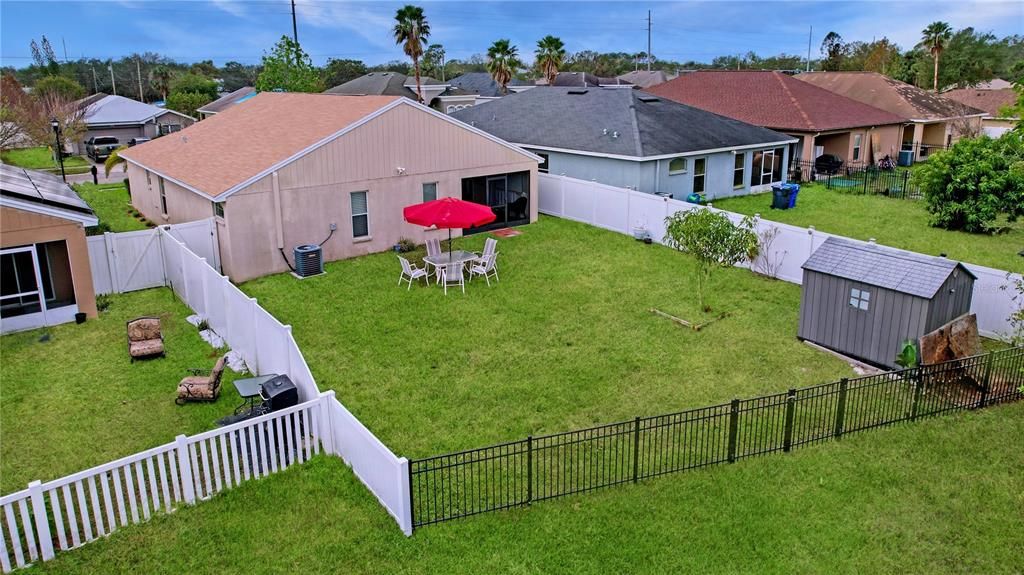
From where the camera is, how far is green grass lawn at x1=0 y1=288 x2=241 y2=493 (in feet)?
33.0

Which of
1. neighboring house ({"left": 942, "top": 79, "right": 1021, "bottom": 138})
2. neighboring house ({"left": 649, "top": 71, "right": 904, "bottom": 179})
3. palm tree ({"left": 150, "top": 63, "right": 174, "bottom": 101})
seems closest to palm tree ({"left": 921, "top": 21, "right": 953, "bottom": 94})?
neighboring house ({"left": 942, "top": 79, "right": 1021, "bottom": 138})

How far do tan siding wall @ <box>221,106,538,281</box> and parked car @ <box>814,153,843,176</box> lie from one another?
1805 cm

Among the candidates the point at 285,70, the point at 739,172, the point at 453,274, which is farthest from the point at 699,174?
the point at 285,70

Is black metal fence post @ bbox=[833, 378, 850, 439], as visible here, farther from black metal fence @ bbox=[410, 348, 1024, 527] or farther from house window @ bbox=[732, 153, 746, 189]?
house window @ bbox=[732, 153, 746, 189]

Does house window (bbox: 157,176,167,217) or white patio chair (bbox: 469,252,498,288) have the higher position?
house window (bbox: 157,176,167,217)

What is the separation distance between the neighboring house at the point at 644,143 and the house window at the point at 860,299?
490 inches

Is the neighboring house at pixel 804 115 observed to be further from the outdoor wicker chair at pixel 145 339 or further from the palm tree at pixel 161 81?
the palm tree at pixel 161 81

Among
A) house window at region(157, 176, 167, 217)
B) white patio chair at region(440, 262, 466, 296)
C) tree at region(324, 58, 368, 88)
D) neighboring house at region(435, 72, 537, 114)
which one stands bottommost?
white patio chair at region(440, 262, 466, 296)

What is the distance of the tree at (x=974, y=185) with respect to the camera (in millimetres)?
21922

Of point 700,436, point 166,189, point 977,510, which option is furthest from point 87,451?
point 166,189

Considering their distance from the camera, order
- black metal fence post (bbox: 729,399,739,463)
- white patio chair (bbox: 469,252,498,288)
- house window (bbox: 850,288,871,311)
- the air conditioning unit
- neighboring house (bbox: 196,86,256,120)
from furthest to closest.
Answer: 1. neighboring house (bbox: 196,86,256,120)
2. the air conditioning unit
3. white patio chair (bbox: 469,252,498,288)
4. house window (bbox: 850,288,871,311)
5. black metal fence post (bbox: 729,399,739,463)

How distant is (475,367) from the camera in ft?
42.9

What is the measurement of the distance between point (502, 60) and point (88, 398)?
53684 millimetres

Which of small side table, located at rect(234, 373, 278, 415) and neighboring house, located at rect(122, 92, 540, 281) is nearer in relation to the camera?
small side table, located at rect(234, 373, 278, 415)
